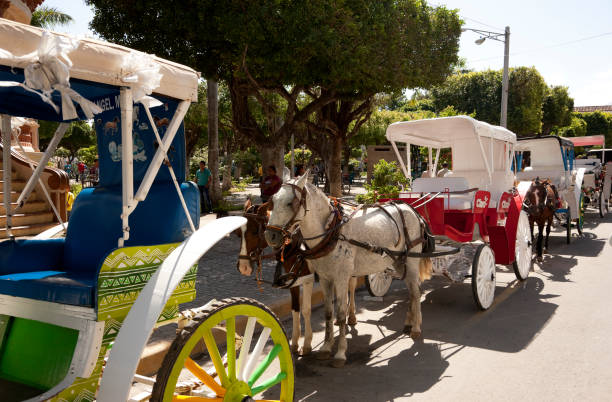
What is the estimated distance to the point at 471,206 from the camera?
6.50 metres

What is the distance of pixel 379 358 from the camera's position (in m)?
4.69

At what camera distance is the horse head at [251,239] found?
3918 millimetres

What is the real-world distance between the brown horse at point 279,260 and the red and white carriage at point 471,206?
175 cm

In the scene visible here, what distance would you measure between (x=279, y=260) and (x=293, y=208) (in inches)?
23.9

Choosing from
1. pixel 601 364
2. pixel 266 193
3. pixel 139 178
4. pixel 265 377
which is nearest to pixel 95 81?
pixel 139 178

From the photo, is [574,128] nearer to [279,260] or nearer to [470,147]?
[470,147]

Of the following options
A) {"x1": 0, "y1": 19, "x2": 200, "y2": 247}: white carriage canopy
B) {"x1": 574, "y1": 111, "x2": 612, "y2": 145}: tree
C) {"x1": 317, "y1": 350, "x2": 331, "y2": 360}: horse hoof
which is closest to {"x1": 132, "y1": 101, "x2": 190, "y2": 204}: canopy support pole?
{"x1": 0, "y1": 19, "x2": 200, "y2": 247}: white carriage canopy

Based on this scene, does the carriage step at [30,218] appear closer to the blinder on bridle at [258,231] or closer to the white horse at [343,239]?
the blinder on bridle at [258,231]

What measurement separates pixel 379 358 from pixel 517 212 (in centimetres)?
370

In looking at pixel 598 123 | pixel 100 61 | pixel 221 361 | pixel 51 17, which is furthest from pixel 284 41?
pixel 598 123

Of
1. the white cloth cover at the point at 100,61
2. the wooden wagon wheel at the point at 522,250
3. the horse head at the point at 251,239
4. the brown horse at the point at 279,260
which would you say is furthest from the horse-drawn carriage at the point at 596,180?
the white cloth cover at the point at 100,61

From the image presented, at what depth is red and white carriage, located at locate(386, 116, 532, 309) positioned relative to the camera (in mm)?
6137

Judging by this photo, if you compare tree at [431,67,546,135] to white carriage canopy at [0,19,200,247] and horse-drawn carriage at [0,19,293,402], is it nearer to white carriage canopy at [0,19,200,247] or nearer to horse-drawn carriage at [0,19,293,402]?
white carriage canopy at [0,19,200,247]

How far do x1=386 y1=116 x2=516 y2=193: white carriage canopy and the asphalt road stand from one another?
185 centimetres
